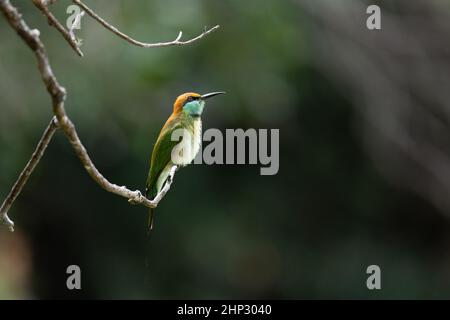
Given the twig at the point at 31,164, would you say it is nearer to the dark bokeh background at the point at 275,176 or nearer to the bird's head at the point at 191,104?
the bird's head at the point at 191,104

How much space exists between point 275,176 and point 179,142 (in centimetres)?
583

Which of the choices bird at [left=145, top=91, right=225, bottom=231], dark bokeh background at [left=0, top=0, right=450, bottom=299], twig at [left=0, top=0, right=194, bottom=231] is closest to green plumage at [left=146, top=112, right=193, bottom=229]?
bird at [left=145, top=91, right=225, bottom=231]

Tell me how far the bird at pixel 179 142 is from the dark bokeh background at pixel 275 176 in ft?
10.9

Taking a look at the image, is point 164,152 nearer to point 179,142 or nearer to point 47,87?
point 179,142

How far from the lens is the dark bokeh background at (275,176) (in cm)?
646

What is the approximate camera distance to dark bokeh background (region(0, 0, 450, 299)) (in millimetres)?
6461

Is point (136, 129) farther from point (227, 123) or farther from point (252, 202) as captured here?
point (252, 202)

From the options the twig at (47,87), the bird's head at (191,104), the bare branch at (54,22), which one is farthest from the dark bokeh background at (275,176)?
the twig at (47,87)

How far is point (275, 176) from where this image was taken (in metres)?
8.66

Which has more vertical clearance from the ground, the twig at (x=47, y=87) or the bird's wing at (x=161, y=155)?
the bird's wing at (x=161, y=155)

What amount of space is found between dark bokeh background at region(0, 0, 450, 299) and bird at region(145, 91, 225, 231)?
3321 millimetres

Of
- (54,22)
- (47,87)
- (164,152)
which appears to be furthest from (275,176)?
(47,87)

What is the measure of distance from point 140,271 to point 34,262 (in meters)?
1.15

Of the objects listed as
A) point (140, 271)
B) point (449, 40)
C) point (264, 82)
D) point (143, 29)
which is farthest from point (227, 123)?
point (449, 40)
